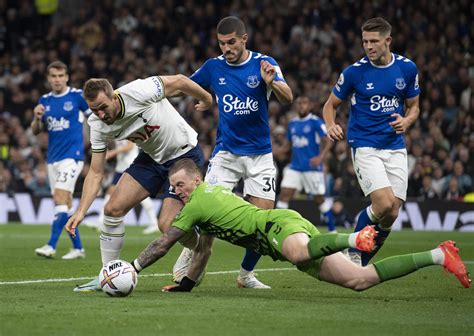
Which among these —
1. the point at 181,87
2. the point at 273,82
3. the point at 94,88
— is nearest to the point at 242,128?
the point at 273,82

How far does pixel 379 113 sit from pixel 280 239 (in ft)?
10.1

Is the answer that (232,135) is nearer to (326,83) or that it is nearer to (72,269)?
(72,269)

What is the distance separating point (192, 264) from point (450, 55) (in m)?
16.7

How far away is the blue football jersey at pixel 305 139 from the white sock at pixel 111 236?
988 centimetres

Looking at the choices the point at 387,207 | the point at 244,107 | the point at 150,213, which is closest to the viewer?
the point at 244,107

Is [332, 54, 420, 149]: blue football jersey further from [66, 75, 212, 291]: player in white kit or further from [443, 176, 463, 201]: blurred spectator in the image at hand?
[443, 176, 463, 201]: blurred spectator

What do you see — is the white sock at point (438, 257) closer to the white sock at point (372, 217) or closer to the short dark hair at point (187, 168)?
the short dark hair at point (187, 168)

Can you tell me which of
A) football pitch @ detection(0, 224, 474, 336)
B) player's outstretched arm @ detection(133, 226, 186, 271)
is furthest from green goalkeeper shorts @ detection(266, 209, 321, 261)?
player's outstretched arm @ detection(133, 226, 186, 271)

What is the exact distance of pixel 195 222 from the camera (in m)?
8.70

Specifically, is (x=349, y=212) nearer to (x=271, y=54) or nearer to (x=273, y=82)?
(x=271, y=54)

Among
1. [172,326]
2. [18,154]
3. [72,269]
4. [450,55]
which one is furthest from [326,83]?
[172,326]

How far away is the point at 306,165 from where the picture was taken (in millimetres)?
19438

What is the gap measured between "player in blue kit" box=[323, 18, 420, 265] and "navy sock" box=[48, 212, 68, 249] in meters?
4.98

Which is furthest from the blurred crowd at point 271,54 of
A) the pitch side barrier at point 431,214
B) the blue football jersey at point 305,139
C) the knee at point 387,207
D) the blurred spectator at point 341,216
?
the knee at point 387,207
